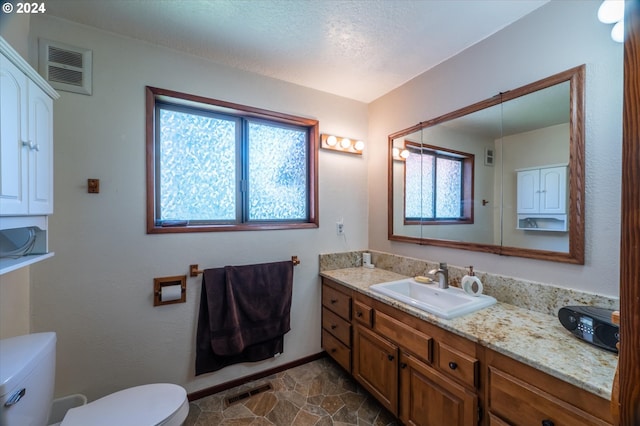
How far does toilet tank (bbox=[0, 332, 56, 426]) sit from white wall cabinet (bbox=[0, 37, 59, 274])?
1.23 ft

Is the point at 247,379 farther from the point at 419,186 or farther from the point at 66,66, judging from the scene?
the point at 66,66

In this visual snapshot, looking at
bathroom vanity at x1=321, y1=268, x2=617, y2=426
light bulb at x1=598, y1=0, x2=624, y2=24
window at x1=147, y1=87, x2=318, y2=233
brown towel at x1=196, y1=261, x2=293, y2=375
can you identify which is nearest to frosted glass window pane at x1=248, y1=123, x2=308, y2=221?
window at x1=147, y1=87, x2=318, y2=233

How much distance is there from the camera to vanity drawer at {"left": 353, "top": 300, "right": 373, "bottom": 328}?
1.77 m

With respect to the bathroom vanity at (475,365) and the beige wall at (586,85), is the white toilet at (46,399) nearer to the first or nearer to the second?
the bathroom vanity at (475,365)

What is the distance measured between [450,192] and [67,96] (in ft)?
8.47

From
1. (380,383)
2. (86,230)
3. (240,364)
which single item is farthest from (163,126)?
(380,383)

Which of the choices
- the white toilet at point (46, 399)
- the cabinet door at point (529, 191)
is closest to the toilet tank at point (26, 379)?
the white toilet at point (46, 399)

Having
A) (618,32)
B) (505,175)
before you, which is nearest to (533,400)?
(505,175)

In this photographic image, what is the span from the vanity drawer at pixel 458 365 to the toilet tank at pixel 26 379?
70.5 inches

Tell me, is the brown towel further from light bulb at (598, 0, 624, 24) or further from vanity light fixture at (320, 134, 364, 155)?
light bulb at (598, 0, 624, 24)

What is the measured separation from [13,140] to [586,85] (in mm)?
2569

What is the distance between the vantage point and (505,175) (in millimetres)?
1568

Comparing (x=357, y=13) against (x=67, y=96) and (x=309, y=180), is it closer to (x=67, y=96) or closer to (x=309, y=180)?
(x=309, y=180)

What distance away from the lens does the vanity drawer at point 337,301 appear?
2004 millimetres
